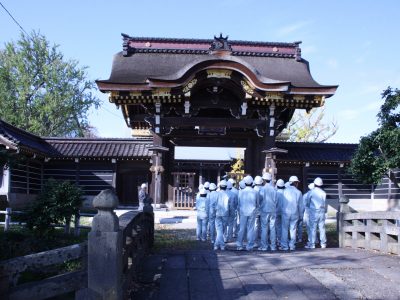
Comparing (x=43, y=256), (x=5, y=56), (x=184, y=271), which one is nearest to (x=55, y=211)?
(x=184, y=271)

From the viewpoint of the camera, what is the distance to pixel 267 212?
9422mm

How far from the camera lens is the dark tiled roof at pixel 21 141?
50.0 feet

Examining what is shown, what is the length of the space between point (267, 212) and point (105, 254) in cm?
595

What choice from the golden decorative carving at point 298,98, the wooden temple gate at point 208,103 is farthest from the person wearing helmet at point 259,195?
the golden decorative carving at point 298,98

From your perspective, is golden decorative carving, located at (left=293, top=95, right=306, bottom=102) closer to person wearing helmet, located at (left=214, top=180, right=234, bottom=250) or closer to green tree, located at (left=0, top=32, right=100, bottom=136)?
person wearing helmet, located at (left=214, top=180, right=234, bottom=250)

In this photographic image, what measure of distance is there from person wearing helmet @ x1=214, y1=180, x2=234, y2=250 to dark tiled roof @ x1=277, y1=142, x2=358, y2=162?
8.26 metres

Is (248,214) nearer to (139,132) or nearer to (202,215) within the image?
(202,215)

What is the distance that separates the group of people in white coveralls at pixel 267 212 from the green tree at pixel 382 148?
418 cm

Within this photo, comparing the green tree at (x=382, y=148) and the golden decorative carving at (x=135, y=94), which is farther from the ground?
the golden decorative carving at (x=135, y=94)

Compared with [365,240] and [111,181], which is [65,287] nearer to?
[365,240]

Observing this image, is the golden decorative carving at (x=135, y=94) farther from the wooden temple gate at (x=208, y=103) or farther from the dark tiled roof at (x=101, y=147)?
the dark tiled roof at (x=101, y=147)

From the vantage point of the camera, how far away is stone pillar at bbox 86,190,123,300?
3988mm

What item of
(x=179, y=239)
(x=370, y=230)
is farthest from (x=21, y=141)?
(x=370, y=230)

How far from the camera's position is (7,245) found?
8.95 meters
